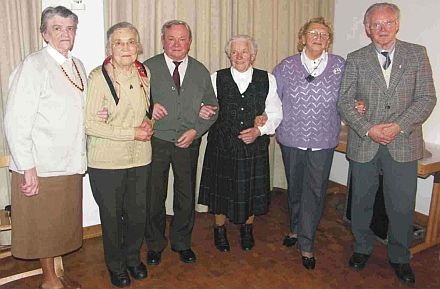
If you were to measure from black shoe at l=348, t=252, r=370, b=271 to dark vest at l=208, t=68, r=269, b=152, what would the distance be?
36.7 inches

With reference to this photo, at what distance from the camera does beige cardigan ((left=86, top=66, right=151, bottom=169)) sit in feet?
8.00

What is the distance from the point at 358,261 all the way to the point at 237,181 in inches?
36.3

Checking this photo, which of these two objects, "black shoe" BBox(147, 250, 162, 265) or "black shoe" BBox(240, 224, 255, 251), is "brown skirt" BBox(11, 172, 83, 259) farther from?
"black shoe" BBox(240, 224, 255, 251)

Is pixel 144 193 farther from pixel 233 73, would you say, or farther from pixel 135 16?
pixel 135 16

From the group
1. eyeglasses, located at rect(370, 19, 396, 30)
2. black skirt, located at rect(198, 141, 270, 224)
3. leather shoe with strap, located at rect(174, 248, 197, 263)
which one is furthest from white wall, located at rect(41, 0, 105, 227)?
eyeglasses, located at rect(370, 19, 396, 30)

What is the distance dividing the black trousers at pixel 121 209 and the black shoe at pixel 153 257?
17cm

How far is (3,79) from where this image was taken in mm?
2969

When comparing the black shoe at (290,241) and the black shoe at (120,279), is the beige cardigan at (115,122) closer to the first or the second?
the black shoe at (120,279)

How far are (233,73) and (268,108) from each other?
1.02 ft

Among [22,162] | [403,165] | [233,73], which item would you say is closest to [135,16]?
[233,73]

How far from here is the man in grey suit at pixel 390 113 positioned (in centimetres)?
261

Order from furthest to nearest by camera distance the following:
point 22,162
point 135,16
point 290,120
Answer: point 135,16
point 290,120
point 22,162

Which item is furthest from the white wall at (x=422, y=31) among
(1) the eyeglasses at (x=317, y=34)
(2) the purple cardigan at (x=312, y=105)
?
(1) the eyeglasses at (x=317, y=34)

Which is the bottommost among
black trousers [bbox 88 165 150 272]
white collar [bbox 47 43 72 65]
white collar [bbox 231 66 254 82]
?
black trousers [bbox 88 165 150 272]
